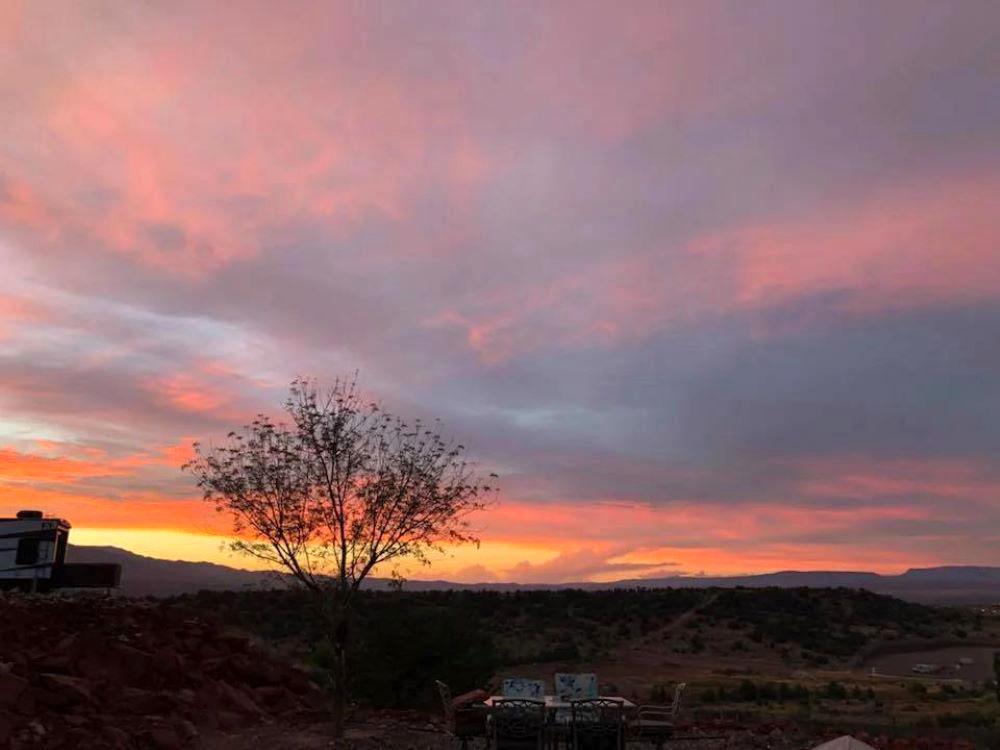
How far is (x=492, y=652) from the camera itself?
78.9 feet

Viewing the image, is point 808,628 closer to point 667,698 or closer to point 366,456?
point 667,698

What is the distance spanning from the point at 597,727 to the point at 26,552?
24416mm

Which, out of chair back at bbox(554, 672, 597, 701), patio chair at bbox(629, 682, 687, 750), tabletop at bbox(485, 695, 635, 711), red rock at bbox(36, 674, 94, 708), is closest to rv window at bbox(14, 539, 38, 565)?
red rock at bbox(36, 674, 94, 708)

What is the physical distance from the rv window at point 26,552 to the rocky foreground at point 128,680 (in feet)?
20.1

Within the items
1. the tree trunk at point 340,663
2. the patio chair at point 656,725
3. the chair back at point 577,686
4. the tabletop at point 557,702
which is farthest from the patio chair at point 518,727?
the tree trunk at point 340,663

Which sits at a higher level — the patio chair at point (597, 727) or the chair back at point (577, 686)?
the chair back at point (577, 686)

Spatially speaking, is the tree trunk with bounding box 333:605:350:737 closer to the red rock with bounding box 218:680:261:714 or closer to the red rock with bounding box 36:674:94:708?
the red rock with bounding box 218:680:261:714

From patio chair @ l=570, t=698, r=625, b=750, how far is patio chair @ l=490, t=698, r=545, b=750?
1.70ft

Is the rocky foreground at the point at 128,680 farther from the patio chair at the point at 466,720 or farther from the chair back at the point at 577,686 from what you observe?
the chair back at the point at 577,686

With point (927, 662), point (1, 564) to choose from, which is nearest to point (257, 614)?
point (1, 564)

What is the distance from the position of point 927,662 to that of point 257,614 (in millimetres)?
37632

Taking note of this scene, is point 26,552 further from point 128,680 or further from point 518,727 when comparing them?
point 518,727

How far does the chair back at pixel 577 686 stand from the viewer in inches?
625

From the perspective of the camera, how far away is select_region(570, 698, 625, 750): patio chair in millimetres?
12938
